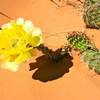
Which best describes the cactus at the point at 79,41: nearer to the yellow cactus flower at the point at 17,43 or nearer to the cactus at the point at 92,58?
the cactus at the point at 92,58

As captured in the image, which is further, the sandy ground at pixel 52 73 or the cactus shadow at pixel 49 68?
the cactus shadow at pixel 49 68

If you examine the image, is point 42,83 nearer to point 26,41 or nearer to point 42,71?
point 42,71

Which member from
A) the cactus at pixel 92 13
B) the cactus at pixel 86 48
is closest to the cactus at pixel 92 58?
the cactus at pixel 86 48

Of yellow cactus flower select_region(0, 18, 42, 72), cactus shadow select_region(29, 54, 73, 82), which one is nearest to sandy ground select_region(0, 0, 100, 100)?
cactus shadow select_region(29, 54, 73, 82)

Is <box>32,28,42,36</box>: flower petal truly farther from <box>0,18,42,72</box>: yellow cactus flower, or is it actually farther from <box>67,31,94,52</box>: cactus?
<box>67,31,94,52</box>: cactus

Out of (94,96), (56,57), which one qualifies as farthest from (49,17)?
(94,96)

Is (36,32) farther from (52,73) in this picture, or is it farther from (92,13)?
(92,13)
